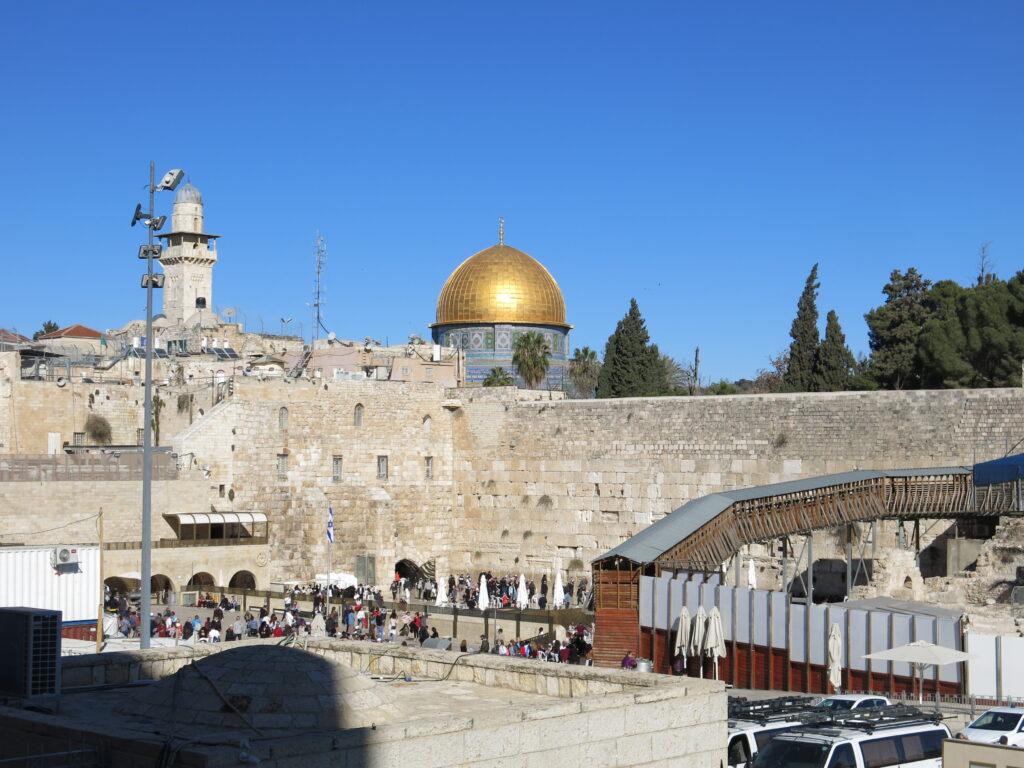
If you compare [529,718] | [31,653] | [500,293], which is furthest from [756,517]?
[500,293]

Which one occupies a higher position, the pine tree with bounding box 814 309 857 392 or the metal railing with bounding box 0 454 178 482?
the pine tree with bounding box 814 309 857 392

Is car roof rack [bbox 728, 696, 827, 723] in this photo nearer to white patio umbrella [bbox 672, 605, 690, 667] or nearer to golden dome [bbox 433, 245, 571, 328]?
white patio umbrella [bbox 672, 605, 690, 667]

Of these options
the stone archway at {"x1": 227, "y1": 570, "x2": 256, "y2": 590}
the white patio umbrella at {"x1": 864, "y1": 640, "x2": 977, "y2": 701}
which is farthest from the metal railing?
the white patio umbrella at {"x1": 864, "y1": 640, "x2": 977, "y2": 701}

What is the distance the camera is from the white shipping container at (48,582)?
17.7 meters

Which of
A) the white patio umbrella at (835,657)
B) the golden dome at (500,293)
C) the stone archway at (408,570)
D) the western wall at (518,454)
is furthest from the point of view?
the golden dome at (500,293)

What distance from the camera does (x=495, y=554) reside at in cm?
3281

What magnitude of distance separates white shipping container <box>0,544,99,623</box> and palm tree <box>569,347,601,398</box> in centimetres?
2950

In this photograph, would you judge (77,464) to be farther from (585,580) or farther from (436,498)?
(585,580)

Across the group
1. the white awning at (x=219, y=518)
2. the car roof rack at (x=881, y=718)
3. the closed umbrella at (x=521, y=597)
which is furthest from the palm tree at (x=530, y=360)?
the car roof rack at (x=881, y=718)

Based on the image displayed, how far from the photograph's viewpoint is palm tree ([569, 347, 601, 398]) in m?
46.9

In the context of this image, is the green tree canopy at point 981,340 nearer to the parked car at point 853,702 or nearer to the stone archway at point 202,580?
the stone archway at point 202,580

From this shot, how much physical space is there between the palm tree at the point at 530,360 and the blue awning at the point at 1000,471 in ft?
73.2

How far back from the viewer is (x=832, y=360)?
35281 mm

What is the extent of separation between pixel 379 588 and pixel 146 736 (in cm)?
2509
